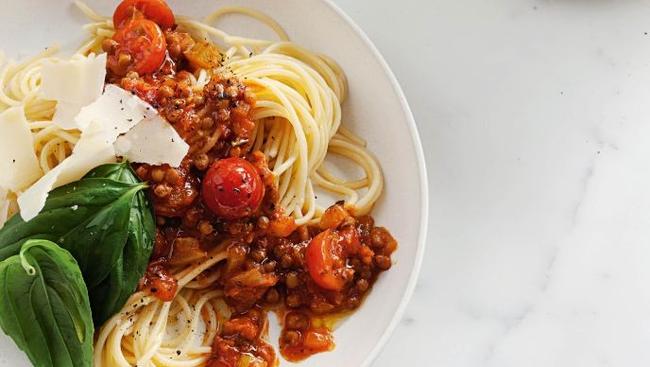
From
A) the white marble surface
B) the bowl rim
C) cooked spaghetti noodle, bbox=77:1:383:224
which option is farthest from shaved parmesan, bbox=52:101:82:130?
the white marble surface

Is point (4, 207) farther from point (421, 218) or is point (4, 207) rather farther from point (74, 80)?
point (421, 218)

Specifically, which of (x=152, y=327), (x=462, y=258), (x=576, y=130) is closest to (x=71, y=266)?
(x=152, y=327)

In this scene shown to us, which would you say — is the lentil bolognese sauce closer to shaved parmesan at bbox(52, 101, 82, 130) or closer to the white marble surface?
shaved parmesan at bbox(52, 101, 82, 130)

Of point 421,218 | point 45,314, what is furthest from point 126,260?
point 421,218

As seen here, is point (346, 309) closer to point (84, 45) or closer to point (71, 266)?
point (71, 266)

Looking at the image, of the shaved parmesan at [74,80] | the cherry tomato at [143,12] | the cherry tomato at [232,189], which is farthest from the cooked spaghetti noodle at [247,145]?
the shaved parmesan at [74,80]

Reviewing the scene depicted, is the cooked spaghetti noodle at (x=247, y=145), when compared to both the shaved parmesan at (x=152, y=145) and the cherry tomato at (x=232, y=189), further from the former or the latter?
the shaved parmesan at (x=152, y=145)

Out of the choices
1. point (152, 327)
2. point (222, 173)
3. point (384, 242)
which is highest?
point (222, 173)
